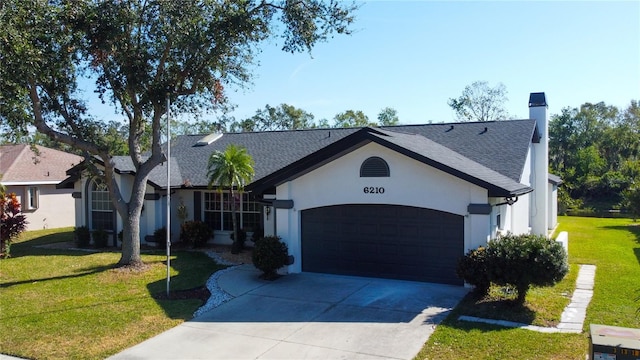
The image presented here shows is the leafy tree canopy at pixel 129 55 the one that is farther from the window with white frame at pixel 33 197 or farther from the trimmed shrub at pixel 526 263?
the window with white frame at pixel 33 197

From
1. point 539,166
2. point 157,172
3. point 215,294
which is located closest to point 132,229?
point 215,294

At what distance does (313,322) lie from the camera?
9805 mm

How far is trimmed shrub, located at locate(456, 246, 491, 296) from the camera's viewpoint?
10812 millimetres

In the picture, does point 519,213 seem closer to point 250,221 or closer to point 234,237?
point 250,221

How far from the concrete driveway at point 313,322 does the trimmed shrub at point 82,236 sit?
9.60 metres

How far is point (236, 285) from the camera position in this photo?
13.0 meters

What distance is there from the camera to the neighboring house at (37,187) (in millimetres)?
26672

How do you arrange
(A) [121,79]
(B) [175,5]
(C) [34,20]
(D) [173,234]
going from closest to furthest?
(C) [34,20] → (B) [175,5] → (A) [121,79] → (D) [173,234]

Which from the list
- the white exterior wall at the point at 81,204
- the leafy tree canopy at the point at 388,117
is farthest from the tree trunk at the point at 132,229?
the leafy tree canopy at the point at 388,117

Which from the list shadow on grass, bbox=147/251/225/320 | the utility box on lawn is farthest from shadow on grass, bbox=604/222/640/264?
shadow on grass, bbox=147/251/225/320

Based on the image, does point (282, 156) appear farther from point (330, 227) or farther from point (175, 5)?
point (175, 5)

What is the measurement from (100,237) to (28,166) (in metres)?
11.7

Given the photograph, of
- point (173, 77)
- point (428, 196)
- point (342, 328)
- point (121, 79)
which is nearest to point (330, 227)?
point (428, 196)

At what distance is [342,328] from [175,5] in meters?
9.40
